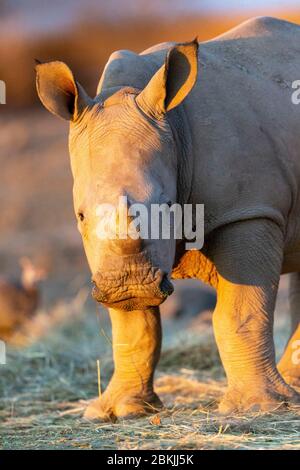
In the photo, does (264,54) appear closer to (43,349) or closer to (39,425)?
(39,425)

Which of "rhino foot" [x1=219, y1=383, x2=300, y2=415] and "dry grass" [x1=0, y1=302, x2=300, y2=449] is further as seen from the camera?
"rhino foot" [x1=219, y1=383, x2=300, y2=415]

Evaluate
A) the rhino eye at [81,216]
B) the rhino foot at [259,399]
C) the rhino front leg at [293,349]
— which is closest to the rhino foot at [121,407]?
the rhino foot at [259,399]

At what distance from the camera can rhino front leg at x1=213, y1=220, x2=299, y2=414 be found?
6371mm

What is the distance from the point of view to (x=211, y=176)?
6297 mm

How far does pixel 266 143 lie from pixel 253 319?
3.15 feet

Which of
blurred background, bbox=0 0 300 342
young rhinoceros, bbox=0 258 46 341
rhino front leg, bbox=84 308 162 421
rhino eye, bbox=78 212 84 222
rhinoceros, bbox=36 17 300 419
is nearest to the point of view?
rhinoceros, bbox=36 17 300 419

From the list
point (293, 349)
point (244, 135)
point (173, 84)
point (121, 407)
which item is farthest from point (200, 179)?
point (293, 349)

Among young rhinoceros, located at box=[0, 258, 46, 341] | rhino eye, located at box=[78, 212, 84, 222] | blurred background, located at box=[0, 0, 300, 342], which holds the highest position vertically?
rhino eye, located at box=[78, 212, 84, 222]

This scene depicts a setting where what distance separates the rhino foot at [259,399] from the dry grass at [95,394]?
101 mm

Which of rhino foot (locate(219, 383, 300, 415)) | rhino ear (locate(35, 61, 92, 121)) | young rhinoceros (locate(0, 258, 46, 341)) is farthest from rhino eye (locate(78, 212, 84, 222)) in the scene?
young rhinoceros (locate(0, 258, 46, 341))

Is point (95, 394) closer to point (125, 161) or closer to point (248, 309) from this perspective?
point (248, 309)

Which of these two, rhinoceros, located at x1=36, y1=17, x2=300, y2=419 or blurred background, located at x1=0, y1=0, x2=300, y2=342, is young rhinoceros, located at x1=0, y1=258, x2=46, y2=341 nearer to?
blurred background, located at x1=0, y1=0, x2=300, y2=342

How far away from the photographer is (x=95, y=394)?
8508 mm

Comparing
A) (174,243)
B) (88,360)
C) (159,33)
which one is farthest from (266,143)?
(159,33)
